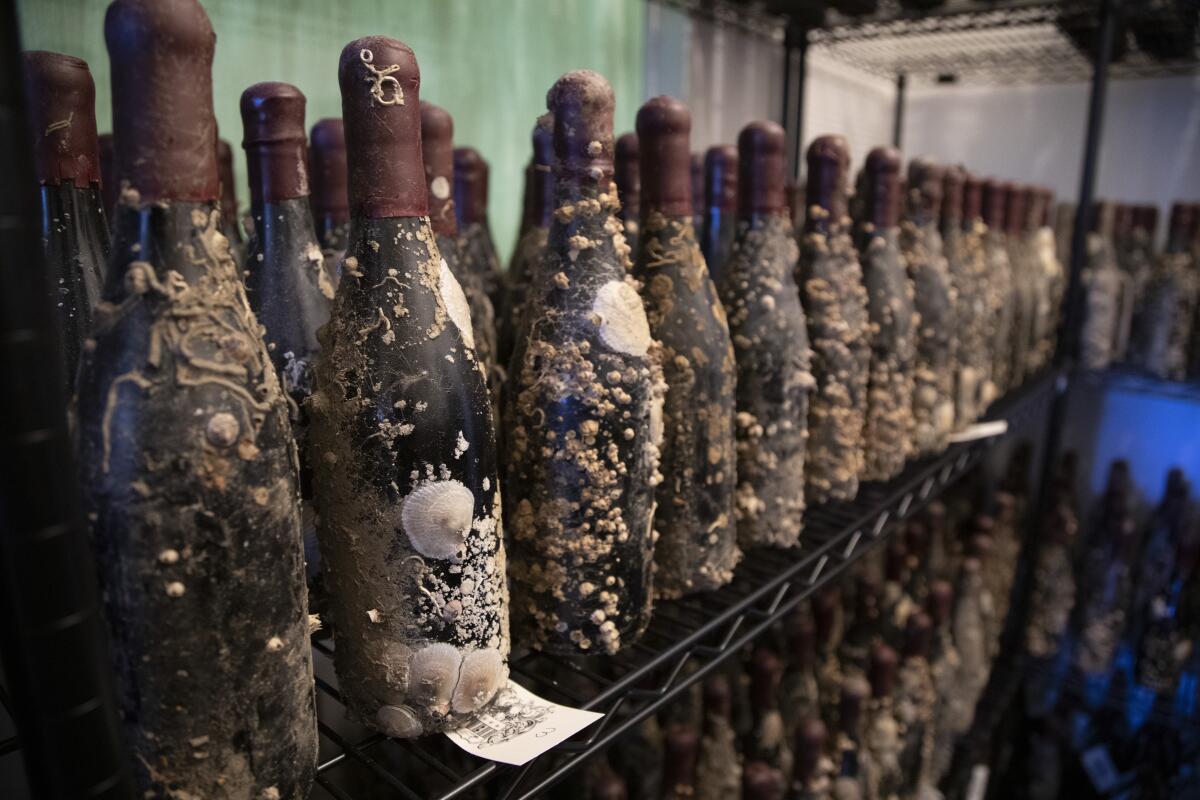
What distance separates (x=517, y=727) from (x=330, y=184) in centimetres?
39

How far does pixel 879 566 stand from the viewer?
3.81ft

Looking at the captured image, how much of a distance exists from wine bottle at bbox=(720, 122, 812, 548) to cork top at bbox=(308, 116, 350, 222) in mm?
309

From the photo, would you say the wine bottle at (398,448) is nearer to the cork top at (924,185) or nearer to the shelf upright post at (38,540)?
the shelf upright post at (38,540)

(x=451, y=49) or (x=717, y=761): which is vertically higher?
(x=451, y=49)

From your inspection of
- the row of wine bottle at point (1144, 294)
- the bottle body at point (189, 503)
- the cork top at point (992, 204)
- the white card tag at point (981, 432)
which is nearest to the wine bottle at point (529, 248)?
the bottle body at point (189, 503)

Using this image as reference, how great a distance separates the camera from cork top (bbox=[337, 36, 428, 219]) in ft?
1.23

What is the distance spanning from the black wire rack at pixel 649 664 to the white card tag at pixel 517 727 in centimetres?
1

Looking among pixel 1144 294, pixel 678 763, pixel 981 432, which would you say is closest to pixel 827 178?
pixel 981 432

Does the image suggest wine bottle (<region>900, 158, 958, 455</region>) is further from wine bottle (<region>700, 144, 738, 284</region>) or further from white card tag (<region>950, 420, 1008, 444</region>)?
wine bottle (<region>700, 144, 738, 284</region>)

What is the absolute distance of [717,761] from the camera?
0.82 metres

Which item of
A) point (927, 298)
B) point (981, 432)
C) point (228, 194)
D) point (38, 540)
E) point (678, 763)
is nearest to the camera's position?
point (38, 540)

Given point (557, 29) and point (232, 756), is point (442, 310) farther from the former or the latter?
point (557, 29)

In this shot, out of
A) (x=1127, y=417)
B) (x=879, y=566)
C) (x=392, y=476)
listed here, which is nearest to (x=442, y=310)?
(x=392, y=476)

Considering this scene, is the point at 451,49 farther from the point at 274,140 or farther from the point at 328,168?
the point at 274,140
